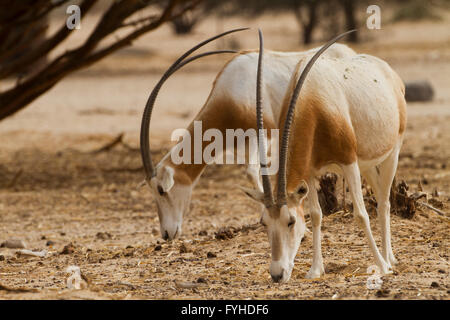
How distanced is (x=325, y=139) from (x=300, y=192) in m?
0.37

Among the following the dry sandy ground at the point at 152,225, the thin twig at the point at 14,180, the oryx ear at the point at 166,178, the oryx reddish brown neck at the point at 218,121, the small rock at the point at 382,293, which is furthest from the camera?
the thin twig at the point at 14,180

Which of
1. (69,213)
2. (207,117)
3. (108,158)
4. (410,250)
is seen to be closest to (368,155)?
(410,250)

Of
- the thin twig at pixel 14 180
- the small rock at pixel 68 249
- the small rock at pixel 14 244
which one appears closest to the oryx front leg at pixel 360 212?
the small rock at pixel 68 249

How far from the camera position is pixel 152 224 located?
7.02 m

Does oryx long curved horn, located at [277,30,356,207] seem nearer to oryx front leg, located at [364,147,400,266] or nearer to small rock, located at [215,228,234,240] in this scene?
oryx front leg, located at [364,147,400,266]

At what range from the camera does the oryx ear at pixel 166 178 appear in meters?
6.00

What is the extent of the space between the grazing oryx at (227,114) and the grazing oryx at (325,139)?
4.02 ft

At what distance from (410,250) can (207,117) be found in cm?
189

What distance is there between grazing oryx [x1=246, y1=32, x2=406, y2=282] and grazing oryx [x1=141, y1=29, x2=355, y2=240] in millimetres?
1227

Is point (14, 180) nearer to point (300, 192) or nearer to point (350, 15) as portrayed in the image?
point (300, 192)

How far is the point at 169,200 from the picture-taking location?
20.2 feet

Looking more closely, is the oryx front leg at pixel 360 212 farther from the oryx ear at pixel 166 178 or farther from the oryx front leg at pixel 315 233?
the oryx ear at pixel 166 178

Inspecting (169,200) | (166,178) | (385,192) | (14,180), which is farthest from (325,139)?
(14,180)

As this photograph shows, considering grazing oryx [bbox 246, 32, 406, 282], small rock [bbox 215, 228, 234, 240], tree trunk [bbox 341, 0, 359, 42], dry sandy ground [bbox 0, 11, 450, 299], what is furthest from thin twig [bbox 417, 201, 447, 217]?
tree trunk [bbox 341, 0, 359, 42]
